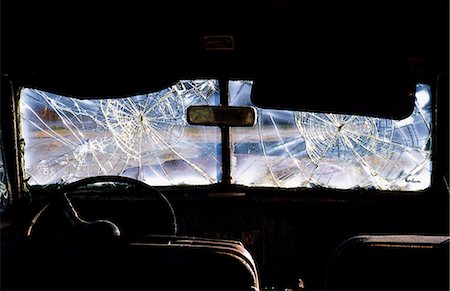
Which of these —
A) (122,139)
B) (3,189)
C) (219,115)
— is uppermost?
(219,115)

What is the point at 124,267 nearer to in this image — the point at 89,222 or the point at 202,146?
the point at 89,222

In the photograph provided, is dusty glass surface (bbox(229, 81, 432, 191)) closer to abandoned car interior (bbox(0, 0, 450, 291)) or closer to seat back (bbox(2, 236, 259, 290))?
abandoned car interior (bbox(0, 0, 450, 291))

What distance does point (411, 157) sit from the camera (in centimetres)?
288

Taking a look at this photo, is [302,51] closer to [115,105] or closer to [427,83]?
[427,83]

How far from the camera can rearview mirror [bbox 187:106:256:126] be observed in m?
2.58

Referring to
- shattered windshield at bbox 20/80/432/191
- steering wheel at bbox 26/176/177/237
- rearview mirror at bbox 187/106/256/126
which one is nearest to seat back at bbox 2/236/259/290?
steering wheel at bbox 26/176/177/237

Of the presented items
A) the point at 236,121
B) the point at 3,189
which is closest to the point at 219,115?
the point at 236,121

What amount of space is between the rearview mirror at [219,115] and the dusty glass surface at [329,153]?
22 cm

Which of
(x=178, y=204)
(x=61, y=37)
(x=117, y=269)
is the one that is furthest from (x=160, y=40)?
(x=117, y=269)

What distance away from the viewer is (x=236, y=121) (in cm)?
258

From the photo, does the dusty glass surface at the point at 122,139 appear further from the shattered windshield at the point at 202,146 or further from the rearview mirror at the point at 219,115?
the rearview mirror at the point at 219,115

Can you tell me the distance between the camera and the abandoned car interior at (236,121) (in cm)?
244

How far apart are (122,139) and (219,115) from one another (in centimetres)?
74

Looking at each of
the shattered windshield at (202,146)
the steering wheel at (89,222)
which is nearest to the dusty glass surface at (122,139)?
the shattered windshield at (202,146)
